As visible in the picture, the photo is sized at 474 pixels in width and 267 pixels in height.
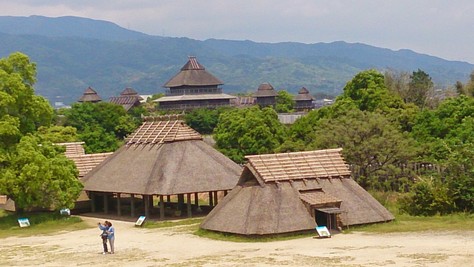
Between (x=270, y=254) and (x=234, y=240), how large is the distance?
3.79 meters

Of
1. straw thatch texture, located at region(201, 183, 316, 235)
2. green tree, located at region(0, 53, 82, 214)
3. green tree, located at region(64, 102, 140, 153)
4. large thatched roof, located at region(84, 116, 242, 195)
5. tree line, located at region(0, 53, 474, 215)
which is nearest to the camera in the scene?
straw thatch texture, located at region(201, 183, 316, 235)

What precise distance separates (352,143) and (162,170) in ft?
36.9

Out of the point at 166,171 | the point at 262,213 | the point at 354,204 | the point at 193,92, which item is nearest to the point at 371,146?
the point at 354,204

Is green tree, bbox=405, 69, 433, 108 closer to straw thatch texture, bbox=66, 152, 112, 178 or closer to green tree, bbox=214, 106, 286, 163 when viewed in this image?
green tree, bbox=214, 106, 286, 163

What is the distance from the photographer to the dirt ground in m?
24.5

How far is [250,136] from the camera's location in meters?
55.1

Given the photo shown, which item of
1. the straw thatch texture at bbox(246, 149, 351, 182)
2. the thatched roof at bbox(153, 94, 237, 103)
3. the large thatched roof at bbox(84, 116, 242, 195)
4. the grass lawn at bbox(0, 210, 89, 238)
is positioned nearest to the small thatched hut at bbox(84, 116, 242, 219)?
the large thatched roof at bbox(84, 116, 242, 195)

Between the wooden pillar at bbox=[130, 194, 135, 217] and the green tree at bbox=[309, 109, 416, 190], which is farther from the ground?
the green tree at bbox=[309, 109, 416, 190]

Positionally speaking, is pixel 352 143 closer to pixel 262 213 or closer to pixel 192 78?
pixel 262 213

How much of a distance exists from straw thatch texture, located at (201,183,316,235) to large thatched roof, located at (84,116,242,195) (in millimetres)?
5250

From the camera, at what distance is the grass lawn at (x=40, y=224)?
3612 cm

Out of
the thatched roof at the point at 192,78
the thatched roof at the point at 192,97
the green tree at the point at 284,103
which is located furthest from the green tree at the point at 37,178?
the green tree at the point at 284,103

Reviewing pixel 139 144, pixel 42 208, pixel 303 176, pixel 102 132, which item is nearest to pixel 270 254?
pixel 303 176

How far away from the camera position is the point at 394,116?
50.1 m
